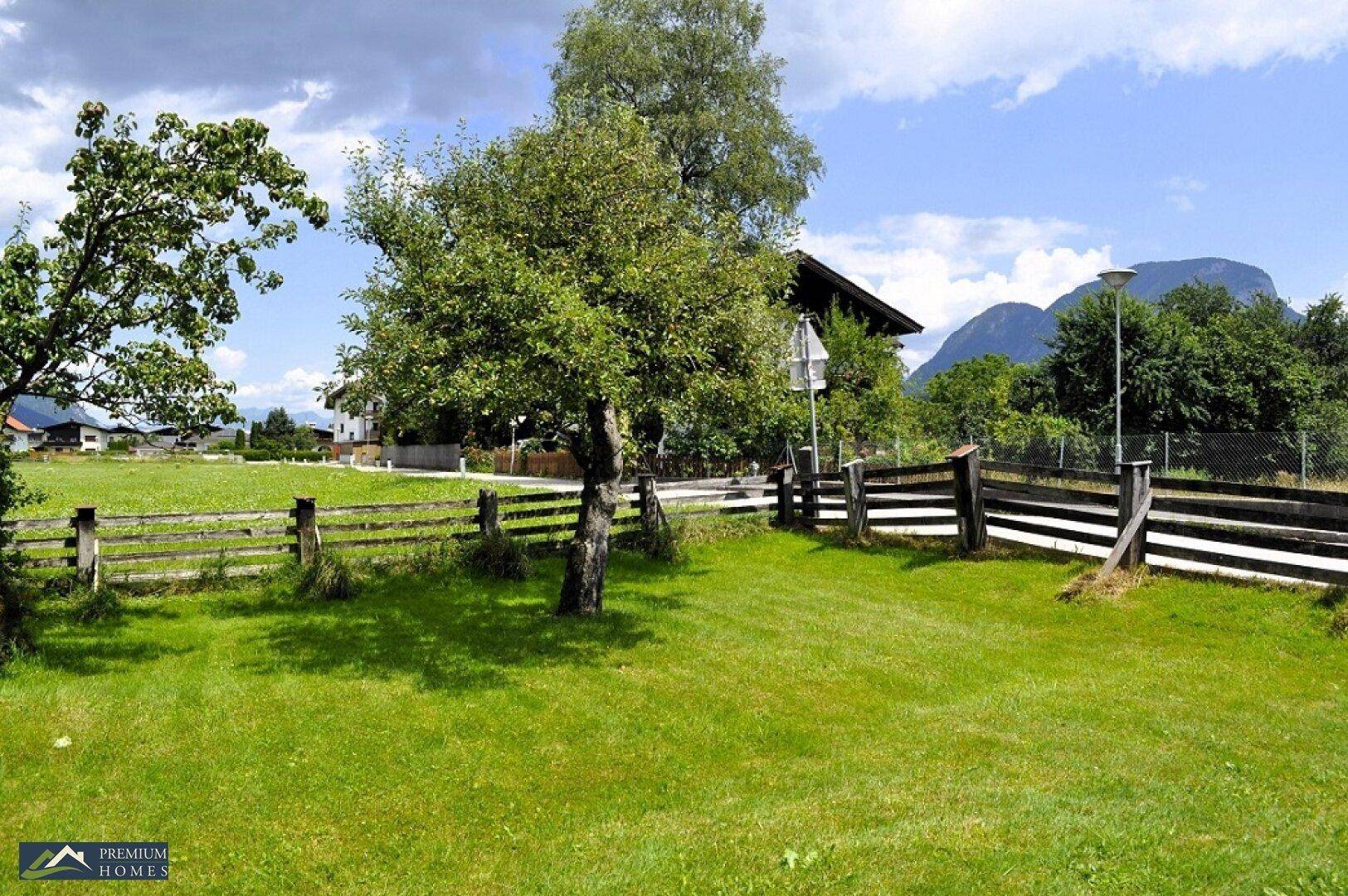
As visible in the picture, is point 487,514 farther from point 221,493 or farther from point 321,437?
point 321,437

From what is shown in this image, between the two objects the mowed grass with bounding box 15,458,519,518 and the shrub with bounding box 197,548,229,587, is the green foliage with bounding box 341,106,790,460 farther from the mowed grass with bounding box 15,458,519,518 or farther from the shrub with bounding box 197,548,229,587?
the mowed grass with bounding box 15,458,519,518

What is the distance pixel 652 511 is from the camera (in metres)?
17.1

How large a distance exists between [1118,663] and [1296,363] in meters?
36.5

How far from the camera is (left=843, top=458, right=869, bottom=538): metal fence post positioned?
17.7m

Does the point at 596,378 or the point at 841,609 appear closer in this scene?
the point at 596,378

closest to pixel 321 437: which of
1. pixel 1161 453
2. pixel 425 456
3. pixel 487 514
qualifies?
pixel 425 456

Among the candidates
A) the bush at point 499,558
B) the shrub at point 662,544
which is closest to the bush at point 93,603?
the bush at point 499,558

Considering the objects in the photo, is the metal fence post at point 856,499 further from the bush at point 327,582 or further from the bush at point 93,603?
the bush at point 93,603

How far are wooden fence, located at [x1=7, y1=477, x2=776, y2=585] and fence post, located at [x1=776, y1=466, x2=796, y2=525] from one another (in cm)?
249

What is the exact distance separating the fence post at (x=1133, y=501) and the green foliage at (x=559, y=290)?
5247 mm

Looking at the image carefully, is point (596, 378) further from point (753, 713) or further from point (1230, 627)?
point (1230, 627)

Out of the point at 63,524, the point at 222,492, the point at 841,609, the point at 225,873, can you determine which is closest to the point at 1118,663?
the point at 841,609

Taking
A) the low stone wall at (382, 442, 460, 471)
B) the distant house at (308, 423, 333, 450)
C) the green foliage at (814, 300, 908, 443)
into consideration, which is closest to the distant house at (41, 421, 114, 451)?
the distant house at (308, 423, 333, 450)

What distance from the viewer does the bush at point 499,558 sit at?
14.5 m
